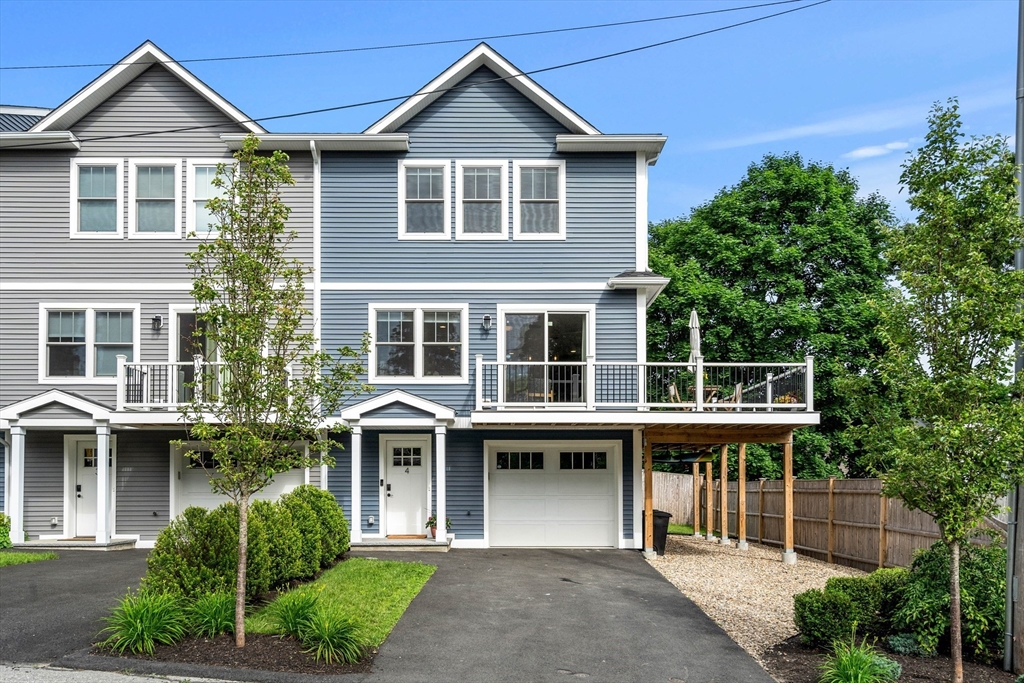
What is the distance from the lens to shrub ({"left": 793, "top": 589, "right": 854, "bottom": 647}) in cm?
988

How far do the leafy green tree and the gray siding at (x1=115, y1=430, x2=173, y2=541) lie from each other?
16280 millimetres

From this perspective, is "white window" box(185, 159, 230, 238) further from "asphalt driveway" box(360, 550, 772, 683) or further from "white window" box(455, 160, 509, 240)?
"asphalt driveway" box(360, 550, 772, 683)

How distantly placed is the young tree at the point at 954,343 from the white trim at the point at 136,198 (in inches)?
576

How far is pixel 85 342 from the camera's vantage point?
19.2m

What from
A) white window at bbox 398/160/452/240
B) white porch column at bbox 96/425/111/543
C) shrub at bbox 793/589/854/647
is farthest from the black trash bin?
white porch column at bbox 96/425/111/543

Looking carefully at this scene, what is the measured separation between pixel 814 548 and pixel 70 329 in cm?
1615

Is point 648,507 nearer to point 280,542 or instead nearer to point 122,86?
point 280,542

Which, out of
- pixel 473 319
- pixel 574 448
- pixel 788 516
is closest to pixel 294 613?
pixel 473 319

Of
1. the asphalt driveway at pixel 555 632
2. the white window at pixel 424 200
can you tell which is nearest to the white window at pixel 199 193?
the white window at pixel 424 200

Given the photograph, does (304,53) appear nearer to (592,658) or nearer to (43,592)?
(43,592)

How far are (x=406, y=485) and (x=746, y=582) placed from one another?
709cm

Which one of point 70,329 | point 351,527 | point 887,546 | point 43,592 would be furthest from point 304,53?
point 887,546

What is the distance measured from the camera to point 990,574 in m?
9.79

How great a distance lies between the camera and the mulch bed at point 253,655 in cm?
909
